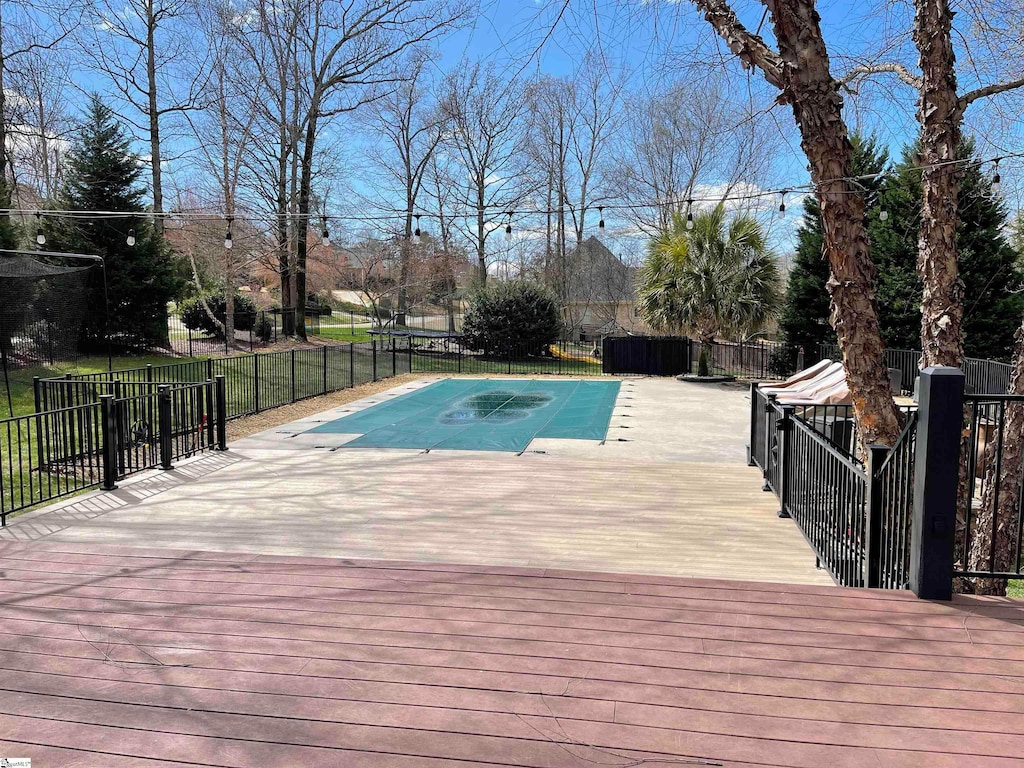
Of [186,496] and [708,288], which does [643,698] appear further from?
[708,288]

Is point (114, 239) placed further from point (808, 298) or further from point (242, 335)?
point (808, 298)

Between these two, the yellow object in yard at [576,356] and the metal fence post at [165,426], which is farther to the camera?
the yellow object in yard at [576,356]

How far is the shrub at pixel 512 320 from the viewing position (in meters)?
23.8

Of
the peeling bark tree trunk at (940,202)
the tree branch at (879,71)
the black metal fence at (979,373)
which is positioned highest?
the tree branch at (879,71)

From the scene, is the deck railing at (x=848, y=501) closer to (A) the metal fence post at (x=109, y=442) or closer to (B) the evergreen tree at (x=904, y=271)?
(A) the metal fence post at (x=109, y=442)

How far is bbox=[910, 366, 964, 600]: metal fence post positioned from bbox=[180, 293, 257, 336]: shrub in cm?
2308

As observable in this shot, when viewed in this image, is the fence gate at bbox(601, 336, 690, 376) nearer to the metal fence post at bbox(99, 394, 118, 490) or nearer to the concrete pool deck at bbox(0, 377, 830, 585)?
the concrete pool deck at bbox(0, 377, 830, 585)

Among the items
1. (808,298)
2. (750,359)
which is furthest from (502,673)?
(750,359)

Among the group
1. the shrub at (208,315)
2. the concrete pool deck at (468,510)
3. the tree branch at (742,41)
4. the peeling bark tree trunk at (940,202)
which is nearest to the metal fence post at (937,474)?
the concrete pool deck at (468,510)

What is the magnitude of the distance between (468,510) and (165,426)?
3516mm

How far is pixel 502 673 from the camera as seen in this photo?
2.57 metres

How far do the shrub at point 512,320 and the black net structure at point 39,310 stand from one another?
11.6m

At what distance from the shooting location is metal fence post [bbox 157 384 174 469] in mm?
7121

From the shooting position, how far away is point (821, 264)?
65.1ft
